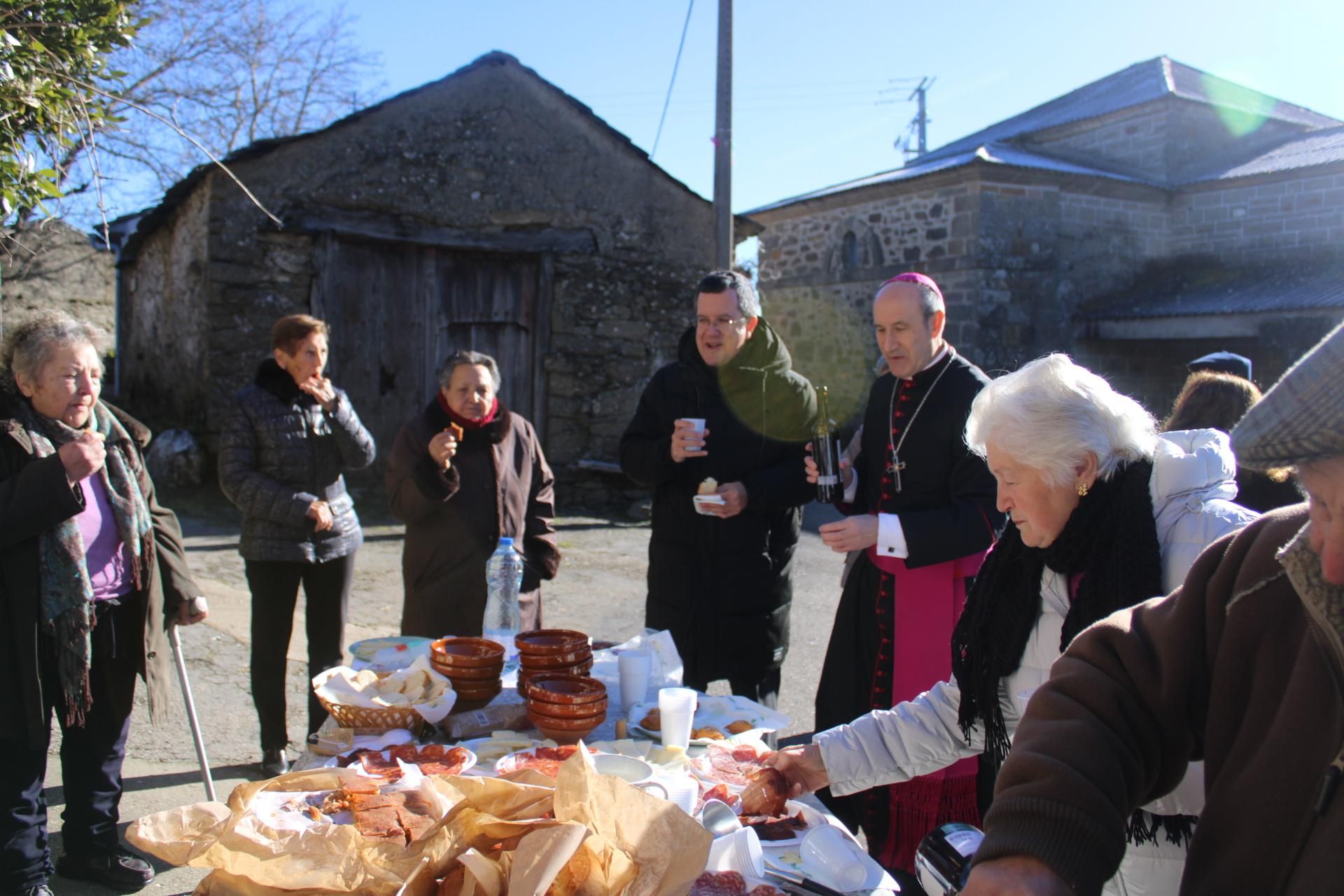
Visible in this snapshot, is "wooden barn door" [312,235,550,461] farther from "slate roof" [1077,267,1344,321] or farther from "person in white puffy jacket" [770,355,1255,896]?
"slate roof" [1077,267,1344,321]

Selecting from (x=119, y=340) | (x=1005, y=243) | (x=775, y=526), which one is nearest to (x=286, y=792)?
(x=775, y=526)

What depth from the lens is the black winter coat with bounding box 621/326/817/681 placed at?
12.1 feet

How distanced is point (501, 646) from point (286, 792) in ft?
2.58

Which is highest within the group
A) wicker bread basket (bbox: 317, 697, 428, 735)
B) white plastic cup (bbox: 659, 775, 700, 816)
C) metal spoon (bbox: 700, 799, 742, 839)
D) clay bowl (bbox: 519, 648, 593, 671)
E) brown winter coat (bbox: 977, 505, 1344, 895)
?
brown winter coat (bbox: 977, 505, 1344, 895)

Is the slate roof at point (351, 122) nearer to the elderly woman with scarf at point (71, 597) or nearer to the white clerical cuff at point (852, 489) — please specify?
the elderly woman with scarf at point (71, 597)

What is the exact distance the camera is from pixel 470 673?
2.60m

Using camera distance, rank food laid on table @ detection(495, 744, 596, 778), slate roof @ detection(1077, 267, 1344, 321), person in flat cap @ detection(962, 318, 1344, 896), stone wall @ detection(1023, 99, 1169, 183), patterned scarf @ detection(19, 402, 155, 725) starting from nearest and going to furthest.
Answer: person in flat cap @ detection(962, 318, 1344, 896), food laid on table @ detection(495, 744, 596, 778), patterned scarf @ detection(19, 402, 155, 725), slate roof @ detection(1077, 267, 1344, 321), stone wall @ detection(1023, 99, 1169, 183)

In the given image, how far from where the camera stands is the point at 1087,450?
189 cm

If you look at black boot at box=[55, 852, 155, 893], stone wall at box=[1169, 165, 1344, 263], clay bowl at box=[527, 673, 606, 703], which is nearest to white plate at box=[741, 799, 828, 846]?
clay bowl at box=[527, 673, 606, 703]

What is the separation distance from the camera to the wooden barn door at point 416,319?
9266 millimetres

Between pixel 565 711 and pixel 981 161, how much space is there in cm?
1413

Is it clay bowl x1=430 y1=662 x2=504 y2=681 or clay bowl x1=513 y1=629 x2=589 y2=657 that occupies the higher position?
clay bowl x1=513 y1=629 x2=589 y2=657

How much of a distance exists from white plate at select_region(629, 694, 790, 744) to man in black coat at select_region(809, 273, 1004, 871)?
529 millimetres

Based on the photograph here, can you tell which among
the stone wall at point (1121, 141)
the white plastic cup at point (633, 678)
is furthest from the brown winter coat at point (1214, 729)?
the stone wall at point (1121, 141)
